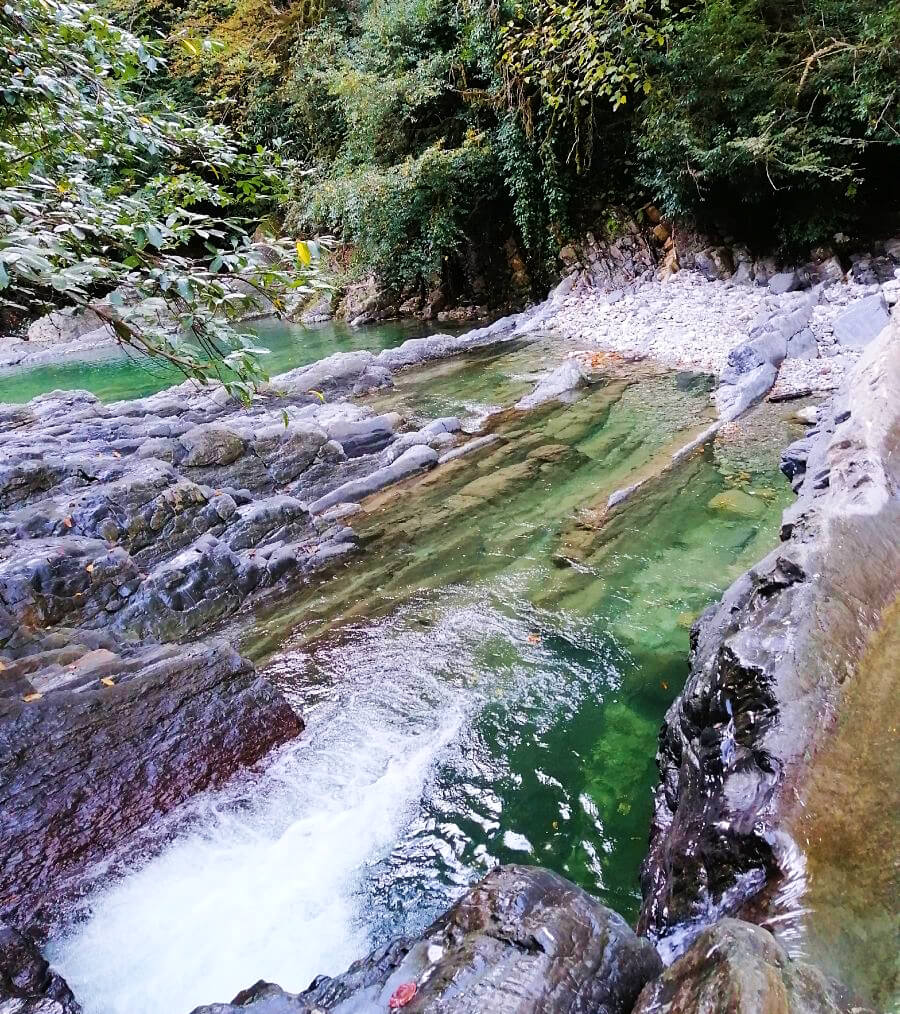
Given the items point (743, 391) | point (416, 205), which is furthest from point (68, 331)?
point (743, 391)

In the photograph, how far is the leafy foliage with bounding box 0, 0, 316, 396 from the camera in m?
2.11

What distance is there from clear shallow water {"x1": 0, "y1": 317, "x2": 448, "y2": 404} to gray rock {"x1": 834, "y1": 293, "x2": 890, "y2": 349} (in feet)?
31.2

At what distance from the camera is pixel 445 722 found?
158 inches

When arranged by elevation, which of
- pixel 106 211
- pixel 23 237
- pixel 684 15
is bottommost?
pixel 23 237

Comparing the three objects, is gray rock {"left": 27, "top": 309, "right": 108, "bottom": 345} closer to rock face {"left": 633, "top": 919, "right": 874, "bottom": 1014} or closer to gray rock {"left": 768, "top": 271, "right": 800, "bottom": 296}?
gray rock {"left": 768, "top": 271, "right": 800, "bottom": 296}

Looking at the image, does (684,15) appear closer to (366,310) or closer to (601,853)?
(366,310)

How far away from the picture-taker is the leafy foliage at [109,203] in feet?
6.91

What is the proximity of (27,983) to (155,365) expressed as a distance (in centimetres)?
1416

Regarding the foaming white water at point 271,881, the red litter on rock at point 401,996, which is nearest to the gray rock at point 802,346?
the foaming white water at point 271,881

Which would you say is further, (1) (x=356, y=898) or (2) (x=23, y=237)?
(1) (x=356, y=898)

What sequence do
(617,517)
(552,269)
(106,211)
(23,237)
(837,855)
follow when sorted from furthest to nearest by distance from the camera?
(552,269)
(617,517)
(106,211)
(837,855)
(23,237)

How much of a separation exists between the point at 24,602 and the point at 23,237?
418 centimetres

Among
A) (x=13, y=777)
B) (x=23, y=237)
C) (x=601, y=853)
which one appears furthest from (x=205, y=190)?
(x=601, y=853)

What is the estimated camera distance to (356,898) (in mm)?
3080
